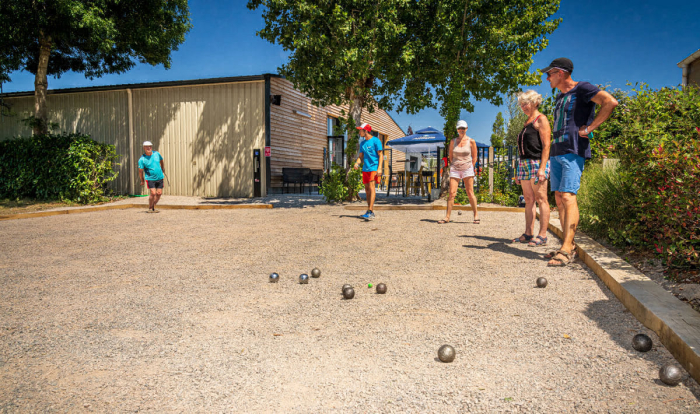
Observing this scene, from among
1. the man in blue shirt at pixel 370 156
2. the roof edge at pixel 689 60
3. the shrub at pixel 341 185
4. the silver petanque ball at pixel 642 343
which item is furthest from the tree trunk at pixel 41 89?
the roof edge at pixel 689 60

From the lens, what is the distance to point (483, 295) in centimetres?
368

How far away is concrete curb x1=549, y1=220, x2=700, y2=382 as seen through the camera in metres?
2.25

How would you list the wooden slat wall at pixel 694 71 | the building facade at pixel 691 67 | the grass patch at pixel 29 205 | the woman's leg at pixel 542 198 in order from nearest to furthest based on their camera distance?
the woman's leg at pixel 542 198
the grass patch at pixel 29 205
the building facade at pixel 691 67
the wooden slat wall at pixel 694 71

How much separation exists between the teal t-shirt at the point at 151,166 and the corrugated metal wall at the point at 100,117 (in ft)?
26.9

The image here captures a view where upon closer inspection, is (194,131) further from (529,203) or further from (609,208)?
(609,208)

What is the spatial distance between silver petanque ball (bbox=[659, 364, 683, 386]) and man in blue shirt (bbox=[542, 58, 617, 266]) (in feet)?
8.65

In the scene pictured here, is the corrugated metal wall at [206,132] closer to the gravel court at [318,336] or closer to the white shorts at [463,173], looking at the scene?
the white shorts at [463,173]

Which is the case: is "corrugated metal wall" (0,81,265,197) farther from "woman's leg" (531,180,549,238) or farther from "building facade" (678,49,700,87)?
"building facade" (678,49,700,87)

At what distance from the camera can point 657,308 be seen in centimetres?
281

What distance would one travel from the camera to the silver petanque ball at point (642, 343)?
2.46 m

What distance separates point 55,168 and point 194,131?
5.16 m

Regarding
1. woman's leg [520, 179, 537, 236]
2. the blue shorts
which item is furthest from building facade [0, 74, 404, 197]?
the blue shorts

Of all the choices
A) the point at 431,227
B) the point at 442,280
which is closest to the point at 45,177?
the point at 431,227

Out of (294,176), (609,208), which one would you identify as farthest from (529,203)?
(294,176)
